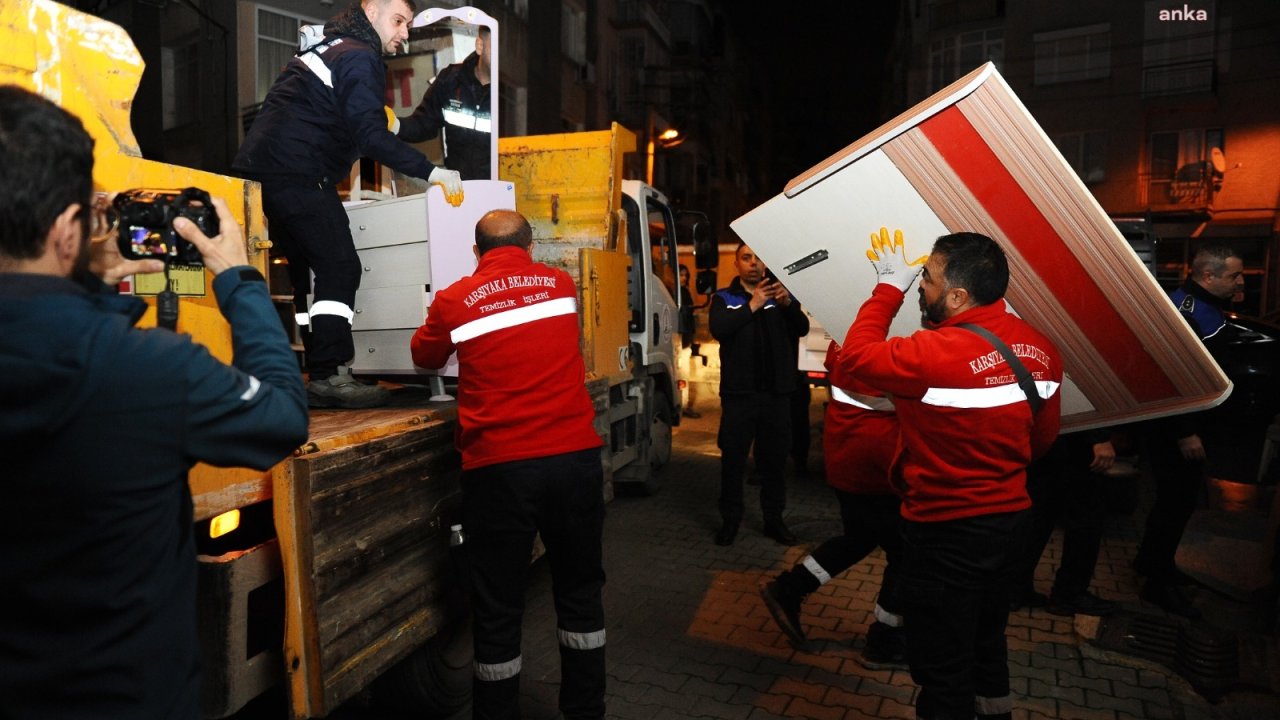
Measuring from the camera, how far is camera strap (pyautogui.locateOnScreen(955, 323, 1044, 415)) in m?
2.62

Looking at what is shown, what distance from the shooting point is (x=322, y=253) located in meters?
3.54

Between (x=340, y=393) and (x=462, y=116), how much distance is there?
74.7 inches

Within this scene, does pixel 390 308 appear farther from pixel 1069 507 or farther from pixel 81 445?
pixel 1069 507

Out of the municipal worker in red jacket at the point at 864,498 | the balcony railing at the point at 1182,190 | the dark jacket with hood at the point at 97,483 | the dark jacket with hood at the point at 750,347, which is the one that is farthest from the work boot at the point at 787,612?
the balcony railing at the point at 1182,190

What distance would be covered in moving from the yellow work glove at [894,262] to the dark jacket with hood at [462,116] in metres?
2.37

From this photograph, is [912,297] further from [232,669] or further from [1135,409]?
[232,669]

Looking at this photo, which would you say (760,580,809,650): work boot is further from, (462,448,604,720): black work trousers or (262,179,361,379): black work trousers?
(262,179,361,379): black work trousers

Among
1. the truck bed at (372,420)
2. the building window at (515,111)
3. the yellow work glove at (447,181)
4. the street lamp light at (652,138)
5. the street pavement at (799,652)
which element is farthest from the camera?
the street lamp light at (652,138)

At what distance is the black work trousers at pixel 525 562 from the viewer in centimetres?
295

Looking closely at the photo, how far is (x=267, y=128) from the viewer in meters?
3.49

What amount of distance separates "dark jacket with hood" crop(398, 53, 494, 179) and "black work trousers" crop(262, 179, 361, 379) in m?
1.03

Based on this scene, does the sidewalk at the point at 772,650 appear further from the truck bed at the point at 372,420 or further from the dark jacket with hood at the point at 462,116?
the dark jacket with hood at the point at 462,116

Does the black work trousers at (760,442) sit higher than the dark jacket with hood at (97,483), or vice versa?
the dark jacket with hood at (97,483)

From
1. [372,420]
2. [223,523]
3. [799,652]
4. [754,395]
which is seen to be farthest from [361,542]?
[754,395]
